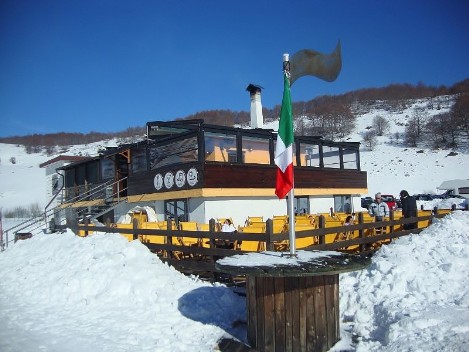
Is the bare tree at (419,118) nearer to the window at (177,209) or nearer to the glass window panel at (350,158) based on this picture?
the glass window panel at (350,158)

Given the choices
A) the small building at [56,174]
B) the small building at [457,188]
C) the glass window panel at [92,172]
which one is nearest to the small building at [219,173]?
the glass window panel at [92,172]

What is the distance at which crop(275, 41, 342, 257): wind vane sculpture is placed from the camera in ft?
19.1

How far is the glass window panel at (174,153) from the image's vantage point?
17061 mm

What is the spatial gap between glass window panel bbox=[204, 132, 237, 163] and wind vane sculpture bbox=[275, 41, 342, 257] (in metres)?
Answer: 10.4

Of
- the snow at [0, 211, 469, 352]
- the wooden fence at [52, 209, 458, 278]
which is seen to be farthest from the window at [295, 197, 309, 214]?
the snow at [0, 211, 469, 352]

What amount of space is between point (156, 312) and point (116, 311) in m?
0.71

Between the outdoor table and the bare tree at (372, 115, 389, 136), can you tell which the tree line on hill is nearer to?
the bare tree at (372, 115, 389, 136)

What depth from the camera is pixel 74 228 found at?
13.4m

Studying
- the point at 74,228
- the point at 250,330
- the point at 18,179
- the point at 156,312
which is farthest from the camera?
the point at 18,179

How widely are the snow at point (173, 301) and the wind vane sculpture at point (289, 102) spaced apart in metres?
1.68

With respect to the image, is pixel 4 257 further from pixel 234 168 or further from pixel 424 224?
pixel 424 224

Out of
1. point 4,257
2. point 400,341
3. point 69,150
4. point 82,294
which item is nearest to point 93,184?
point 4,257

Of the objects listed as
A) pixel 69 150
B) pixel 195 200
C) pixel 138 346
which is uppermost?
pixel 69 150

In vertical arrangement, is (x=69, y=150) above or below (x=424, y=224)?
above
